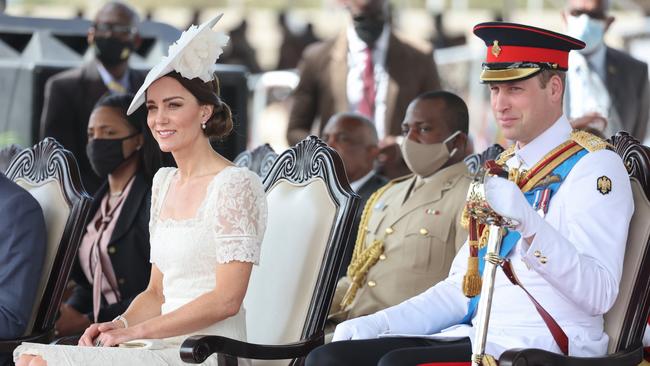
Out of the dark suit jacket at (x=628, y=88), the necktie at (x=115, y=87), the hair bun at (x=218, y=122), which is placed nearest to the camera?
the hair bun at (x=218, y=122)

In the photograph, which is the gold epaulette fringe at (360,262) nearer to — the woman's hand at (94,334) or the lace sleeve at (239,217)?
the lace sleeve at (239,217)

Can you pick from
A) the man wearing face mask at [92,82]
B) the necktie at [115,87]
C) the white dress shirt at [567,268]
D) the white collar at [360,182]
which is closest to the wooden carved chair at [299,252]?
the white dress shirt at [567,268]

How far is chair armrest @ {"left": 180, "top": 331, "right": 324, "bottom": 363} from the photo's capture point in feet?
12.9

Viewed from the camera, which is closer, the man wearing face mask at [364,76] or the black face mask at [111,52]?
the man wearing face mask at [364,76]

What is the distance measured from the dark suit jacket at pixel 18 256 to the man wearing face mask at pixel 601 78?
3.38 metres

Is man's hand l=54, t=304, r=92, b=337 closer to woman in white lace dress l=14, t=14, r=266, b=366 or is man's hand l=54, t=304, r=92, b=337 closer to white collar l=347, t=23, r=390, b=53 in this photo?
woman in white lace dress l=14, t=14, r=266, b=366

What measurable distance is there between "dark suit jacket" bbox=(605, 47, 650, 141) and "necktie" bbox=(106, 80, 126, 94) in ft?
9.51

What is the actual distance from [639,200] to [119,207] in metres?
2.69

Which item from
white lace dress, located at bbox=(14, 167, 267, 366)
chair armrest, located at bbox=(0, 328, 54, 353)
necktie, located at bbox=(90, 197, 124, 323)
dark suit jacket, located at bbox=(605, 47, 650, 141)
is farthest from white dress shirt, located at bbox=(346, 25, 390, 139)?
white lace dress, located at bbox=(14, 167, 267, 366)

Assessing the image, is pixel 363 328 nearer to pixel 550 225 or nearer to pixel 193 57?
pixel 550 225

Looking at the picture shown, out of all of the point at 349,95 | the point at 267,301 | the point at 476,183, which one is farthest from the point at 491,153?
the point at 349,95

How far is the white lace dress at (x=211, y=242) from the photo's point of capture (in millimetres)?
4180

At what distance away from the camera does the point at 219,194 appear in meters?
4.26

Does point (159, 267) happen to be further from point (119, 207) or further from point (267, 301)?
point (119, 207)
